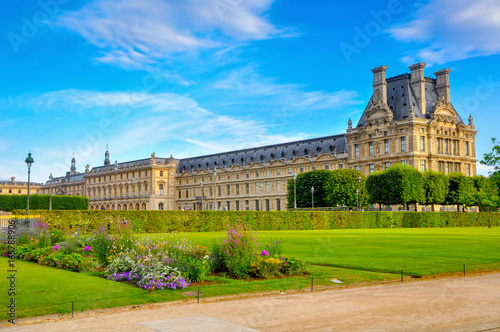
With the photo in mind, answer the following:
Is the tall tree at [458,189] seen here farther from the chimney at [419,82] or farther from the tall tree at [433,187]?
the chimney at [419,82]

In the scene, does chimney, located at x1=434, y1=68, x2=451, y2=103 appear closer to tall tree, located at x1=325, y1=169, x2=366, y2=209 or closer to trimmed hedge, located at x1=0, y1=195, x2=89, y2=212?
tall tree, located at x1=325, y1=169, x2=366, y2=209

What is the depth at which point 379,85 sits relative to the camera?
8944cm

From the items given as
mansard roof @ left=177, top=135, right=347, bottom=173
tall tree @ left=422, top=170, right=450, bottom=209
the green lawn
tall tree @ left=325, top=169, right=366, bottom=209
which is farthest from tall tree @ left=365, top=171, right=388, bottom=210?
the green lawn

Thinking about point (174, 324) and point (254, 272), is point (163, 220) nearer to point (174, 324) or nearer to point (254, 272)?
point (254, 272)

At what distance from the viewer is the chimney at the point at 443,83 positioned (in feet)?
295

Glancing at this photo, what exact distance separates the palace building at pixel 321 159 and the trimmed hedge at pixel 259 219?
15.5 metres

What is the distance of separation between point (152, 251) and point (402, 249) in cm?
1272

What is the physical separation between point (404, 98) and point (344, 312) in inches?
3237

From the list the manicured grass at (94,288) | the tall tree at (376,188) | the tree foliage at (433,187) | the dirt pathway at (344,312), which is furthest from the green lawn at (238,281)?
the tree foliage at (433,187)

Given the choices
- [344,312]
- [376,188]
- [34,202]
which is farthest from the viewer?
[34,202]

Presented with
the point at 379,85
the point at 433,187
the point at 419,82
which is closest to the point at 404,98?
the point at 419,82

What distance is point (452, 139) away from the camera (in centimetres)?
8756

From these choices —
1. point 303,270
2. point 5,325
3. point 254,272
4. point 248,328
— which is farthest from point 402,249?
point 5,325

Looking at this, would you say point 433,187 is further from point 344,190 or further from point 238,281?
point 238,281
